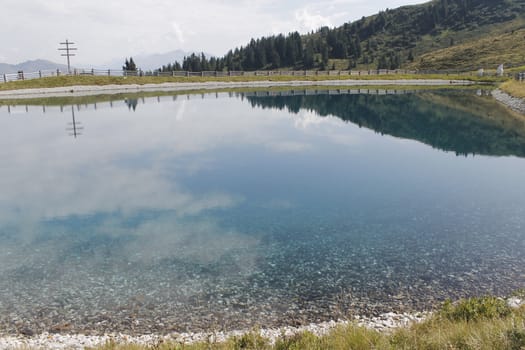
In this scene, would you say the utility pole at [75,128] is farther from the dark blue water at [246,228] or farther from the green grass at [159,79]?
the green grass at [159,79]

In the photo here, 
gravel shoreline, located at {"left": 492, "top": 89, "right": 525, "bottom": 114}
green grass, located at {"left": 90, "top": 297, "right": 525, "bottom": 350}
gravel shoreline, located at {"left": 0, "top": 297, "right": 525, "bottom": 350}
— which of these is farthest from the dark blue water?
gravel shoreline, located at {"left": 492, "top": 89, "right": 525, "bottom": 114}

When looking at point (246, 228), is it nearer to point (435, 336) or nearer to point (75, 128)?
point (435, 336)

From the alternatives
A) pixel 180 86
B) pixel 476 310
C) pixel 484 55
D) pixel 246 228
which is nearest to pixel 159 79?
pixel 180 86

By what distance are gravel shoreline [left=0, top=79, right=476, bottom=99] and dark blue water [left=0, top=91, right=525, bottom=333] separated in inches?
1994

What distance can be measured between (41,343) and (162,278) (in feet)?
14.6

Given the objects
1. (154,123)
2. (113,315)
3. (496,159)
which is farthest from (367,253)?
(154,123)

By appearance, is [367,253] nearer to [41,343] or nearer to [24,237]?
[41,343]

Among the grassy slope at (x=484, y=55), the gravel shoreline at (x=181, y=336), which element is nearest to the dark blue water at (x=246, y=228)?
the gravel shoreline at (x=181, y=336)

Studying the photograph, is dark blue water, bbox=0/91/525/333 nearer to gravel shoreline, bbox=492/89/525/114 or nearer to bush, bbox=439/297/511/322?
bush, bbox=439/297/511/322

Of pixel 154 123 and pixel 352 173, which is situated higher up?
pixel 154 123

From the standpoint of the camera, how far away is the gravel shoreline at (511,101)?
189ft

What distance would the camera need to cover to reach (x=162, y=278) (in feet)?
45.4

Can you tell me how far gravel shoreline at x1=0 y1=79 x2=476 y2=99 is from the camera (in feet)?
280

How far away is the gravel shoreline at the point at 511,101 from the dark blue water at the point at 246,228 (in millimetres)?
20616
